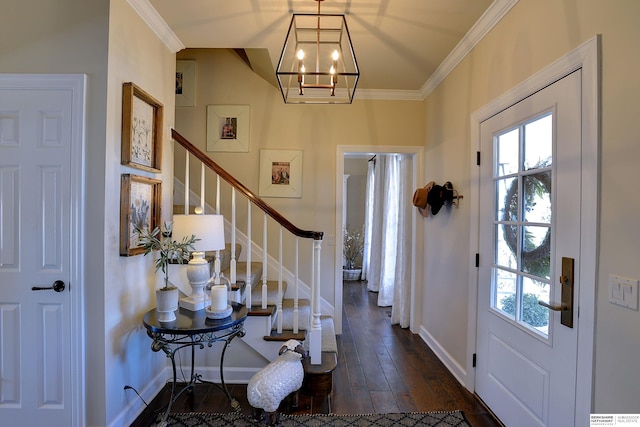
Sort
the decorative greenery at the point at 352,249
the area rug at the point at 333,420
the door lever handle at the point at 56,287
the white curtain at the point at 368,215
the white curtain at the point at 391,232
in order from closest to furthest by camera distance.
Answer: the door lever handle at the point at 56,287
the area rug at the point at 333,420
the white curtain at the point at 391,232
the white curtain at the point at 368,215
the decorative greenery at the point at 352,249

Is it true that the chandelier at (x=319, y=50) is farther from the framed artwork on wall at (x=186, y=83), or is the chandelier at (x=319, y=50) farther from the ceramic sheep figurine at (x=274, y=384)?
the ceramic sheep figurine at (x=274, y=384)

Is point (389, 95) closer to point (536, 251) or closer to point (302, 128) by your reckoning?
point (302, 128)

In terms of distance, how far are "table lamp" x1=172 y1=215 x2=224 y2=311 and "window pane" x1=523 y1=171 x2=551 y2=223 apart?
1.91m

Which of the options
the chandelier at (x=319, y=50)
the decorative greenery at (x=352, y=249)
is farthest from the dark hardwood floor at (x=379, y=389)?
the decorative greenery at (x=352, y=249)

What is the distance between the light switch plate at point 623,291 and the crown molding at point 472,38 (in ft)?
5.53

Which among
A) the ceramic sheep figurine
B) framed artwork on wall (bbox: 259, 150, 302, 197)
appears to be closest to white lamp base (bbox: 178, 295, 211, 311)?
the ceramic sheep figurine

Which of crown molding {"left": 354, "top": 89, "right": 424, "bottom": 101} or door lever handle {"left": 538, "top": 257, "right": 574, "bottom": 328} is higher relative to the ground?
crown molding {"left": 354, "top": 89, "right": 424, "bottom": 101}

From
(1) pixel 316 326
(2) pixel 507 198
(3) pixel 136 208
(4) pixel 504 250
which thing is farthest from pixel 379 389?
(3) pixel 136 208

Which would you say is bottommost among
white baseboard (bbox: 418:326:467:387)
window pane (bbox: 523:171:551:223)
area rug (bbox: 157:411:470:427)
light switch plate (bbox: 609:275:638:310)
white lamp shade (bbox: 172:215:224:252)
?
area rug (bbox: 157:411:470:427)

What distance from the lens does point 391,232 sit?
5.10m

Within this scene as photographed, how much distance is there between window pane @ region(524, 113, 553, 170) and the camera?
5.63 feet

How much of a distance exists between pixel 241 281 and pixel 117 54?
73.4 inches

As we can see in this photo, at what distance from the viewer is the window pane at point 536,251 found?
5.66 feet

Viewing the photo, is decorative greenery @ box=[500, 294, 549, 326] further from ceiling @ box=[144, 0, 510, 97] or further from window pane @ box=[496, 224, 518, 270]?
ceiling @ box=[144, 0, 510, 97]
